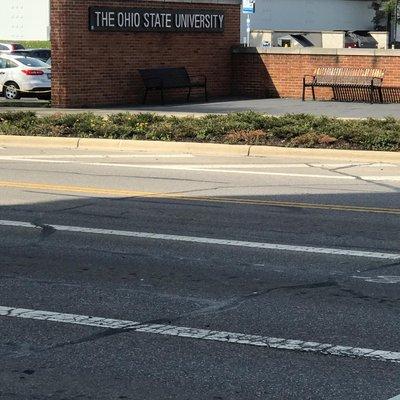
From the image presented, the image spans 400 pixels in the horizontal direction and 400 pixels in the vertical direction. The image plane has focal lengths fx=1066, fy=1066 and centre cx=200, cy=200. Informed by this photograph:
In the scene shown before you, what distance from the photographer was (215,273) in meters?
9.09

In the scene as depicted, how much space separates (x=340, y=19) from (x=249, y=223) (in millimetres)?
65868

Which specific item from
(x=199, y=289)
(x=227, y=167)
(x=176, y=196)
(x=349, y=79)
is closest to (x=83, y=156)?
(x=227, y=167)

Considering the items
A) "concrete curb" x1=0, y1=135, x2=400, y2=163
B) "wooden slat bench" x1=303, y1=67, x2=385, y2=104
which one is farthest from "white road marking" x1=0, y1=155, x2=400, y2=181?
"wooden slat bench" x1=303, y1=67, x2=385, y2=104

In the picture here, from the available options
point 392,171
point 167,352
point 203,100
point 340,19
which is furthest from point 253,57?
point 340,19

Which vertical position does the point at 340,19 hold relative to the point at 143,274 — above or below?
above

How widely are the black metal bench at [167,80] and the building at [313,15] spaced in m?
38.7

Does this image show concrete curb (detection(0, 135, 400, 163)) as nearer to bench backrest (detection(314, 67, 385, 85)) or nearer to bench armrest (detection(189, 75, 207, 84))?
bench armrest (detection(189, 75, 207, 84))

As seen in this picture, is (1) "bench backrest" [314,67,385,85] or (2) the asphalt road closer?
(2) the asphalt road

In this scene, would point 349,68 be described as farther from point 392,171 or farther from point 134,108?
point 392,171

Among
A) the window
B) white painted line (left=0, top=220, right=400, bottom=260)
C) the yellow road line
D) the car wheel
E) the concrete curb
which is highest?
the window

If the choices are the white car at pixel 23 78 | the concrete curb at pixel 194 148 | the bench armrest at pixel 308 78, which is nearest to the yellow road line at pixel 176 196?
the concrete curb at pixel 194 148

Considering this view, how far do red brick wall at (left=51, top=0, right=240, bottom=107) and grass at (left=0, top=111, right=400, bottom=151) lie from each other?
5049 mm

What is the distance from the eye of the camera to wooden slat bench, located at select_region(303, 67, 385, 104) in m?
29.8

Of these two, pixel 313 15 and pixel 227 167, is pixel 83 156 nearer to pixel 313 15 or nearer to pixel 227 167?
pixel 227 167
